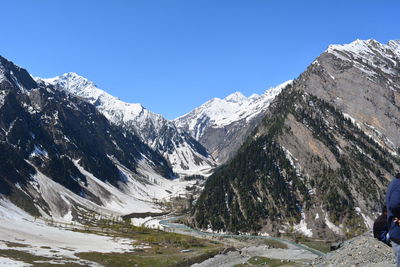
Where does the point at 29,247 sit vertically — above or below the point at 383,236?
below

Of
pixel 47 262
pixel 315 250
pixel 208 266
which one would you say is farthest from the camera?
pixel 315 250

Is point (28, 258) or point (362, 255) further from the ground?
point (362, 255)

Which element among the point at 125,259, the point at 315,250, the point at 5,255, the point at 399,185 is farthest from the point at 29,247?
the point at 399,185

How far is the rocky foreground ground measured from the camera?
33706mm

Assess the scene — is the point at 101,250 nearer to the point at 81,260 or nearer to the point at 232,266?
the point at 81,260

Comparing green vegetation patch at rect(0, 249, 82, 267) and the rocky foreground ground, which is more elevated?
the rocky foreground ground

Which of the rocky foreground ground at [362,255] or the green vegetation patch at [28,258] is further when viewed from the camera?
the green vegetation patch at [28,258]

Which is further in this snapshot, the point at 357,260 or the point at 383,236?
the point at 357,260

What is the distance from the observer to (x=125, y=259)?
16325 centimetres

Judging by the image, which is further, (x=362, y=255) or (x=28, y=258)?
(x=28, y=258)

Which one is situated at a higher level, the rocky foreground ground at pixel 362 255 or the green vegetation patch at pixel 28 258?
the rocky foreground ground at pixel 362 255

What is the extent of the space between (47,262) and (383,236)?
14642cm

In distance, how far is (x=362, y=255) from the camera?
3484 centimetres

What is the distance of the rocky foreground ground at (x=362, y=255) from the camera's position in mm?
33706
